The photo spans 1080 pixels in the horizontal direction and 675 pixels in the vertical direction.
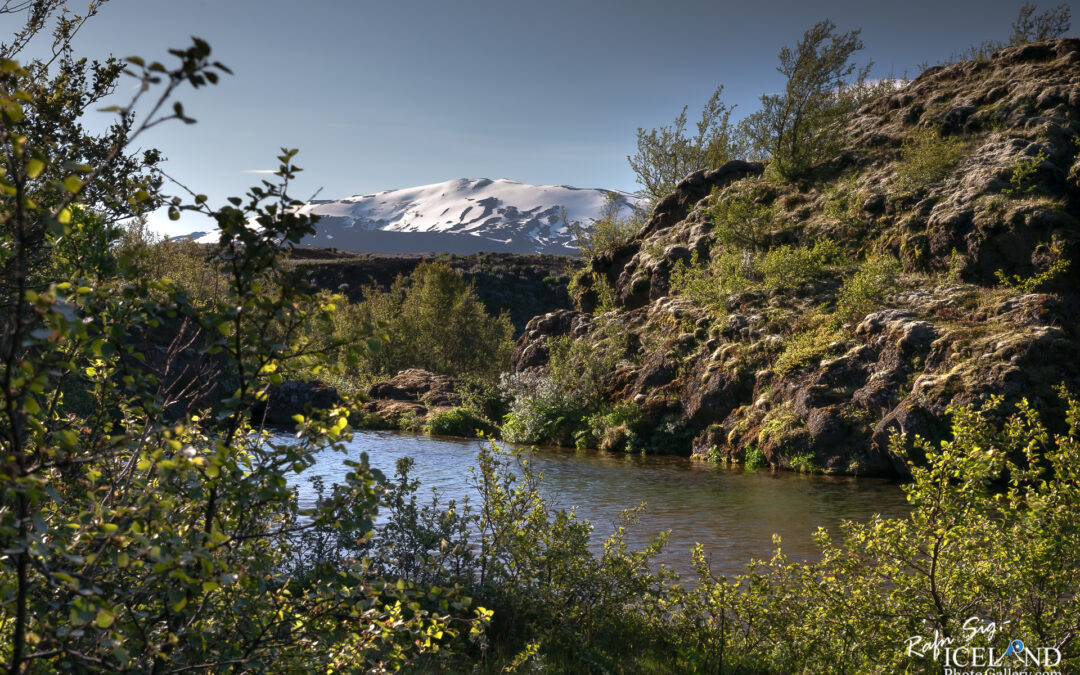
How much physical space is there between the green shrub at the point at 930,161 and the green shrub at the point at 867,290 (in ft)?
9.98

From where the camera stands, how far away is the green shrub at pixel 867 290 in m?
16.8

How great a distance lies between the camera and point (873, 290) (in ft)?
55.1

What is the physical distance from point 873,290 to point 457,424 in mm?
14575

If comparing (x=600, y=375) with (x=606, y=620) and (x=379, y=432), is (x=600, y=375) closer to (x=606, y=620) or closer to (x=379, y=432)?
(x=379, y=432)

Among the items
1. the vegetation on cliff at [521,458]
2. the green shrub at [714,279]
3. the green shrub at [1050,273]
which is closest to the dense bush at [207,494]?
the vegetation on cliff at [521,458]

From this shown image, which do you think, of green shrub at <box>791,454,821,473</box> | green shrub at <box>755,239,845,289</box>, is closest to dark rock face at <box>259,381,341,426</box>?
green shrub at <box>755,239,845,289</box>

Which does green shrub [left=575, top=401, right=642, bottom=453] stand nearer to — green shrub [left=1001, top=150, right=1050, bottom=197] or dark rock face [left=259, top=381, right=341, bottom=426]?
dark rock face [left=259, top=381, right=341, bottom=426]

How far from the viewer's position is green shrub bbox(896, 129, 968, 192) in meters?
18.8

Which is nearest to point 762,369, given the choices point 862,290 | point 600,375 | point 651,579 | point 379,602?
point 862,290

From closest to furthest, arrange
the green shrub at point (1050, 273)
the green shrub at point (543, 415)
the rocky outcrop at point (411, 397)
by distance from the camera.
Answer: the green shrub at point (1050, 273) < the green shrub at point (543, 415) < the rocky outcrop at point (411, 397)

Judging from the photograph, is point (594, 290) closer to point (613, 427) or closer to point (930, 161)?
point (613, 427)

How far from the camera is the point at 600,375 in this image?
71.9 ft

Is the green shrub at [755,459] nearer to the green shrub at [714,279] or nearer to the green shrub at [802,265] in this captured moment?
the green shrub at [714,279]

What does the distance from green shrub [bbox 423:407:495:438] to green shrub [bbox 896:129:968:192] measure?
618 inches
